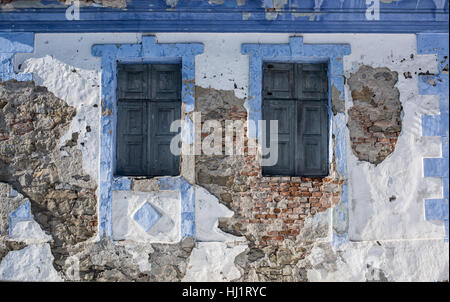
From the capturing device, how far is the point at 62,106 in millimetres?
4734

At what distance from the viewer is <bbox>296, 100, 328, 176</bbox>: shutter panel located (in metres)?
4.84

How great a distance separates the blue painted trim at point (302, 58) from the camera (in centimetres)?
468

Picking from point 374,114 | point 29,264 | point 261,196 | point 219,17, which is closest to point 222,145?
point 261,196

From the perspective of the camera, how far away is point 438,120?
475cm

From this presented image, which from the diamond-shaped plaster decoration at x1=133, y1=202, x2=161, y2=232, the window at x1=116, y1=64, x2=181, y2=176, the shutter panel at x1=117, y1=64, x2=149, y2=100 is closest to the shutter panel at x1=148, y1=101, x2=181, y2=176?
the window at x1=116, y1=64, x2=181, y2=176

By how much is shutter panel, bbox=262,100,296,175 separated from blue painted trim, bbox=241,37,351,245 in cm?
21

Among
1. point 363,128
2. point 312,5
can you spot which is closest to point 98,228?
point 363,128

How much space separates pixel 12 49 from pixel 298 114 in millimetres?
3375

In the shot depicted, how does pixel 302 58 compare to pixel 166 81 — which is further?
pixel 166 81

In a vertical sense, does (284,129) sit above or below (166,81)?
below

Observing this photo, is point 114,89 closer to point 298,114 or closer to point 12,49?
point 12,49

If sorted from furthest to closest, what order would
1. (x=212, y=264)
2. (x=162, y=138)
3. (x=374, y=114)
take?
(x=162, y=138), (x=374, y=114), (x=212, y=264)

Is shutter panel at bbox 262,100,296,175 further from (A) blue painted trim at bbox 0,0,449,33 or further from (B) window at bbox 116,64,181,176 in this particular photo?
(B) window at bbox 116,64,181,176

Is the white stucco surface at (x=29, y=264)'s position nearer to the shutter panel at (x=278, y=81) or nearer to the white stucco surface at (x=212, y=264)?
the white stucco surface at (x=212, y=264)
